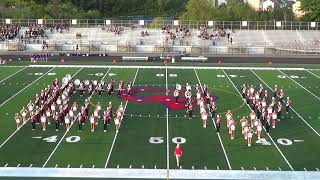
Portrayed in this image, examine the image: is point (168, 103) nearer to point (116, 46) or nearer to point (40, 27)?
point (116, 46)

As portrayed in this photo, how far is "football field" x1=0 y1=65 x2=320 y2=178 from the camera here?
1579 cm

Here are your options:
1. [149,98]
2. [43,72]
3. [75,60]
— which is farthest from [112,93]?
[75,60]

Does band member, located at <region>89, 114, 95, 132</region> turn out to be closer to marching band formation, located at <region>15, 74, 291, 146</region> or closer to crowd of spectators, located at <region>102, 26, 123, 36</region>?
marching band formation, located at <region>15, 74, 291, 146</region>

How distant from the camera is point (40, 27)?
53375 millimetres

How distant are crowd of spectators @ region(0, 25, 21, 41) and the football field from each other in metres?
22.4

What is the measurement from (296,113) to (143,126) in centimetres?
679

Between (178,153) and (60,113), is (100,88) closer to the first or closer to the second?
(60,113)

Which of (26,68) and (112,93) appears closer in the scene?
(112,93)

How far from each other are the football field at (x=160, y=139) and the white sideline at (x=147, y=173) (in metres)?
0.15

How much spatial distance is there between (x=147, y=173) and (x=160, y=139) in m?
3.47

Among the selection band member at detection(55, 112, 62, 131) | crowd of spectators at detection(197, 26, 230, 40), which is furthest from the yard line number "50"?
crowd of spectators at detection(197, 26, 230, 40)

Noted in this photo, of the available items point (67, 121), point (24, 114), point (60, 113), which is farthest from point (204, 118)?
point (24, 114)

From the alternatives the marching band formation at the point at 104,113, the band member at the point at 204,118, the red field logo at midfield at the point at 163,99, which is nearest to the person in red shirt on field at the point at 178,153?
the marching band formation at the point at 104,113

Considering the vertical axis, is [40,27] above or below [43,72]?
above
